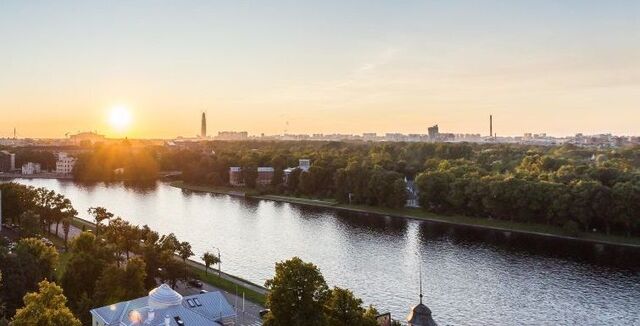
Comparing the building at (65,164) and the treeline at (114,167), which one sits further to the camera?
the building at (65,164)

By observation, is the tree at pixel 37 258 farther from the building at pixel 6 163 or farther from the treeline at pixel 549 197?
→ the building at pixel 6 163

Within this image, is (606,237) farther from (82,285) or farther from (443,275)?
(82,285)

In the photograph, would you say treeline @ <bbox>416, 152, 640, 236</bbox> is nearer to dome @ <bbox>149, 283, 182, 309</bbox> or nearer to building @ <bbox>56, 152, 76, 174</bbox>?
dome @ <bbox>149, 283, 182, 309</bbox>

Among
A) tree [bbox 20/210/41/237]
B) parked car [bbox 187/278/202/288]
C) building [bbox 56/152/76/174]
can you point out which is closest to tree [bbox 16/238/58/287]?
parked car [bbox 187/278/202/288]

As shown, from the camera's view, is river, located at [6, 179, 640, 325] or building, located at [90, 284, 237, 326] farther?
river, located at [6, 179, 640, 325]

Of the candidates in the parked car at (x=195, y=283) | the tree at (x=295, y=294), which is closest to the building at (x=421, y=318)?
the tree at (x=295, y=294)

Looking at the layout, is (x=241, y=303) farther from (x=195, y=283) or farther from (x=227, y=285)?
(x=195, y=283)
